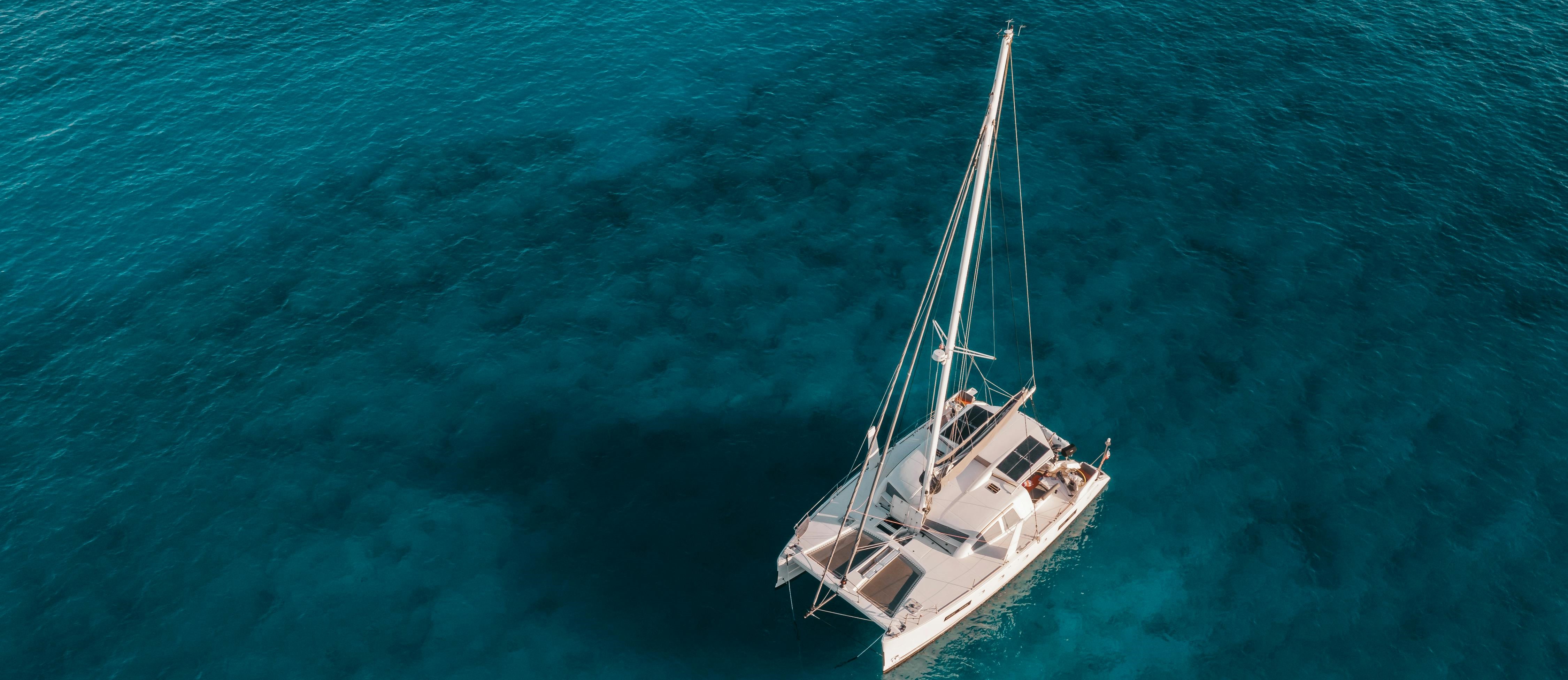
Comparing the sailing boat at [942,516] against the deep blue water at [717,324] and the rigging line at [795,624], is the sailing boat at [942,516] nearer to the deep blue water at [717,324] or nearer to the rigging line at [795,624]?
the rigging line at [795,624]

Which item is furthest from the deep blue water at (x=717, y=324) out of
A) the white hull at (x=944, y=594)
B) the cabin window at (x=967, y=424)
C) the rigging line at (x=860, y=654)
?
the cabin window at (x=967, y=424)

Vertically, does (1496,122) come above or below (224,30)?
below

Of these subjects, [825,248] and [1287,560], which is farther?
[825,248]

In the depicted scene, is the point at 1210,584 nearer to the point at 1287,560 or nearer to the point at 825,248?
the point at 1287,560

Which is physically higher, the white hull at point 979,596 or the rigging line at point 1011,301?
the rigging line at point 1011,301

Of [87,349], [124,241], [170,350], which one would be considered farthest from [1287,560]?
[124,241]

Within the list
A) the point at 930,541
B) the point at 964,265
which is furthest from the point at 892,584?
the point at 964,265

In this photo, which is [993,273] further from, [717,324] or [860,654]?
[860,654]
